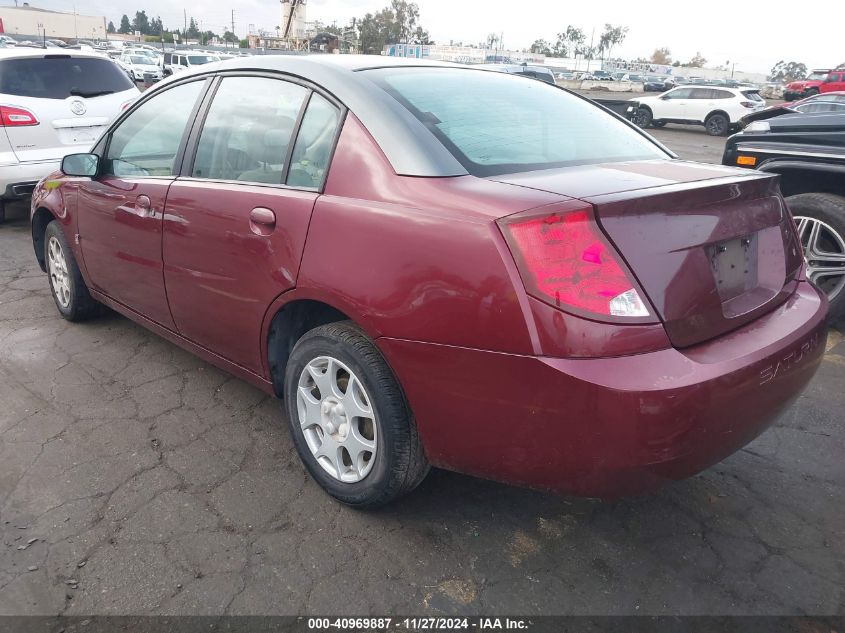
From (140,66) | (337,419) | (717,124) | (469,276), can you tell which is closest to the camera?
(469,276)

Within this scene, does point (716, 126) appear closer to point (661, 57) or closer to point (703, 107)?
point (703, 107)

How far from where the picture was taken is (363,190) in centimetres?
223

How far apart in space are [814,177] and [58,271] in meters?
5.08

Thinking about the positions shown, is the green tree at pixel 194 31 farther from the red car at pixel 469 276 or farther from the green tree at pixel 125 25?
the red car at pixel 469 276

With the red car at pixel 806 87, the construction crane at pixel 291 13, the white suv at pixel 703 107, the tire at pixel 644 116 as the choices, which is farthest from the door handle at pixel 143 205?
the construction crane at pixel 291 13

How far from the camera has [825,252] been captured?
4352 millimetres

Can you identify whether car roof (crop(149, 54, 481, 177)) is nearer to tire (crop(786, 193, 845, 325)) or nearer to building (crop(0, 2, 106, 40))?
tire (crop(786, 193, 845, 325))

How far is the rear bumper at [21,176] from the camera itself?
6.46 m

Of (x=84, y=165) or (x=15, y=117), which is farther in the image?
→ (x=15, y=117)

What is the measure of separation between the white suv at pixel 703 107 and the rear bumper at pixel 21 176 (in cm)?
1910

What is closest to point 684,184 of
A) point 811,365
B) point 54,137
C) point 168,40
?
point 811,365

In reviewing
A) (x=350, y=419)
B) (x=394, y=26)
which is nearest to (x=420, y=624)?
(x=350, y=419)

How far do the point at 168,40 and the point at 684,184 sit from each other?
126134mm

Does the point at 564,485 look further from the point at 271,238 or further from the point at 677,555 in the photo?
the point at 271,238
